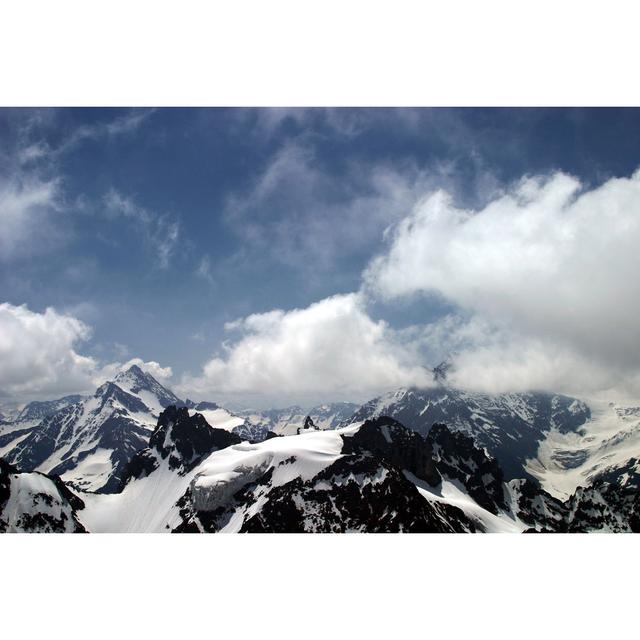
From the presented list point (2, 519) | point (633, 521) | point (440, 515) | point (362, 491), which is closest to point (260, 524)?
point (362, 491)

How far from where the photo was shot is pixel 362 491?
541 feet

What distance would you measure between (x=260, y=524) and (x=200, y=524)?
41.4 metres

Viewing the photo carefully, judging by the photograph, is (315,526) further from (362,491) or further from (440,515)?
(440,515)

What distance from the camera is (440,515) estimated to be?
514ft
